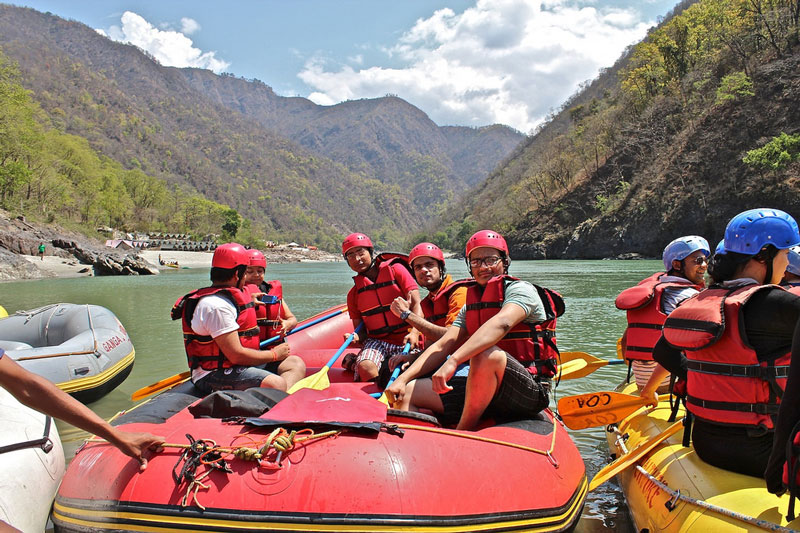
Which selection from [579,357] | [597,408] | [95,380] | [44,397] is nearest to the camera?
[44,397]

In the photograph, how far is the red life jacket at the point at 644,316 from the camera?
3.99 meters

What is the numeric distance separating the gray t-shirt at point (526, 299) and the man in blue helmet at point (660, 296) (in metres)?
1.27

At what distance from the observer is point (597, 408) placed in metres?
3.81

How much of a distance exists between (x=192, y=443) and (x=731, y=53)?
51.2 meters

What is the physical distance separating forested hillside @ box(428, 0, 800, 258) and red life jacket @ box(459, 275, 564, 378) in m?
35.5

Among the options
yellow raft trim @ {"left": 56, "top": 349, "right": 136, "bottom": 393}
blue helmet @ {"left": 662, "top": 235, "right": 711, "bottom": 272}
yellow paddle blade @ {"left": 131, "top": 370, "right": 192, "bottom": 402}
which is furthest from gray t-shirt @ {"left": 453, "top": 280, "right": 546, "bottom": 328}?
yellow raft trim @ {"left": 56, "top": 349, "right": 136, "bottom": 393}

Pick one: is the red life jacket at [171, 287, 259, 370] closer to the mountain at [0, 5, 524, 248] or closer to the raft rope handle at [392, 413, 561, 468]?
the raft rope handle at [392, 413, 561, 468]

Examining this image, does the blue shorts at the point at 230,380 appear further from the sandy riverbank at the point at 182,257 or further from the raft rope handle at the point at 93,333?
the sandy riverbank at the point at 182,257

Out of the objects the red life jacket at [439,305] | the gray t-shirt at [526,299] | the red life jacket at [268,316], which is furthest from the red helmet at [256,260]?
the gray t-shirt at [526,299]

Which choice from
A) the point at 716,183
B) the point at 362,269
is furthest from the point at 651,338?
the point at 716,183

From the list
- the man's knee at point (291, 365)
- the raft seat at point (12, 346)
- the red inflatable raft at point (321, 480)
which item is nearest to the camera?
the red inflatable raft at point (321, 480)

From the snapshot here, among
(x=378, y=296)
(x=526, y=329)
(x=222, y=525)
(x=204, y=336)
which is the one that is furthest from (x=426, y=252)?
(x=222, y=525)

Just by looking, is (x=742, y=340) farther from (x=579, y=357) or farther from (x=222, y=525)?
(x=579, y=357)

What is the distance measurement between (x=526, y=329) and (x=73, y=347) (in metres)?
5.20
